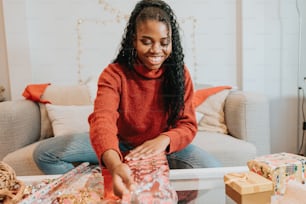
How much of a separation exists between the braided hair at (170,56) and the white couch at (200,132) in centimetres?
25

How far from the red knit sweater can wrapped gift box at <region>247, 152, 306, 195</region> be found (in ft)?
0.48

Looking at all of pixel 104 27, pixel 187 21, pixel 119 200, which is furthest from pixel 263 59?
pixel 119 200

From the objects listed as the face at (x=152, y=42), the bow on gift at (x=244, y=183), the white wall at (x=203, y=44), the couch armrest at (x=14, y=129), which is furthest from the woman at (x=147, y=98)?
the couch armrest at (x=14, y=129)

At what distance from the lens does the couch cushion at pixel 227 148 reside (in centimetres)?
78

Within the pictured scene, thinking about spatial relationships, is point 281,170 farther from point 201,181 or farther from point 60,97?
point 60,97

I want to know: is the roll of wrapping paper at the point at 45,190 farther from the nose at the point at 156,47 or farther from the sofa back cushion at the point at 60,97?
the sofa back cushion at the point at 60,97

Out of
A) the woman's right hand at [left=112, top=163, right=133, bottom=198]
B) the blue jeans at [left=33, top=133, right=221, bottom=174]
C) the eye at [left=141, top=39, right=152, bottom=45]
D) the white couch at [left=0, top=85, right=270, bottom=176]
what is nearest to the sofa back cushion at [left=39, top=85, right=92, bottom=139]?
the white couch at [left=0, top=85, right=270, bottom=176]

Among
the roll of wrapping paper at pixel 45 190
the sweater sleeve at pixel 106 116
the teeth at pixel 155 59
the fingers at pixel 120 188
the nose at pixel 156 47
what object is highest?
the nose at pixel 156 47

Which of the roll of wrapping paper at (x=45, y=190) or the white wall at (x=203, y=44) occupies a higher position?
the white wall at (x=203, y=44)

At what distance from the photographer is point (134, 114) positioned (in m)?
0.53

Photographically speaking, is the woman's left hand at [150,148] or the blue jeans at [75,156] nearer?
the woman's left hand at [150,148]

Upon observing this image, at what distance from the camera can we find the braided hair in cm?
49

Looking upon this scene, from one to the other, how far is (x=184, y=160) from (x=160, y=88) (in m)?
0.15

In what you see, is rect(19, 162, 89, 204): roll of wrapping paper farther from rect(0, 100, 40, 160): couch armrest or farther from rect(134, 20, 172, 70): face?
rect(0, 100, 40, 160): couch armrest
